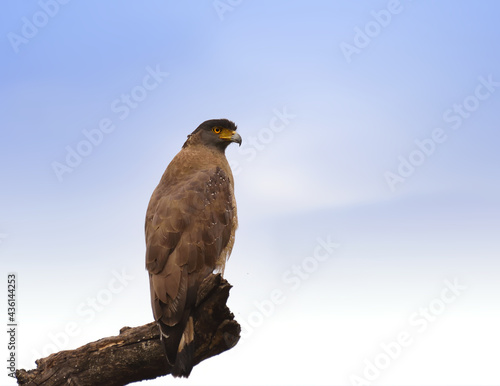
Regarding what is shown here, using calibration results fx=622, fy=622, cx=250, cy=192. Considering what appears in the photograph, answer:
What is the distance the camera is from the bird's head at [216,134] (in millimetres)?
9766

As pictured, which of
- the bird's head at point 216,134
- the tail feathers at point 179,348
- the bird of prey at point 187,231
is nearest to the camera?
the tail feathers at point 179,348

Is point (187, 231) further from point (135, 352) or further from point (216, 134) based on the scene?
point (216, 134)

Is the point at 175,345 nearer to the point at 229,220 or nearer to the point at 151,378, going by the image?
the point at 151,378

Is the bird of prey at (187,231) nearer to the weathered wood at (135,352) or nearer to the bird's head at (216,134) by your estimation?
the bird's head at (216,134)

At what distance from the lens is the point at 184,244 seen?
7.73m

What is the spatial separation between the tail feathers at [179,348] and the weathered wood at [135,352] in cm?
18

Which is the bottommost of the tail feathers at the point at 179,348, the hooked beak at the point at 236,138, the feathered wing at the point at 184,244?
the tail feathers at the point at 179,348

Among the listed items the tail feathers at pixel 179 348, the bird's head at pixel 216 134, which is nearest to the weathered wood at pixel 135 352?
the tail feathers at pixel 179 348

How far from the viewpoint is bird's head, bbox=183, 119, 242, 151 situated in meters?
9.77

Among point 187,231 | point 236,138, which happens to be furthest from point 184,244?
point 236,138

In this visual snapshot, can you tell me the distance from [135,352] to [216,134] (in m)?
3.88

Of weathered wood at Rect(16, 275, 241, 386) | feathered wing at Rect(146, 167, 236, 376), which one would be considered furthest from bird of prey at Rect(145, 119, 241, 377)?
weathered wood at Rect(16, 275, 241, 386)

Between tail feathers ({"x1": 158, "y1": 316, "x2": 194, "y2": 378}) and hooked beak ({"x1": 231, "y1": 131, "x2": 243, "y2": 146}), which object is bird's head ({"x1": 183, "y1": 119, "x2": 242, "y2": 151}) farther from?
tail feathers ({"x1": 158, "y1": 316, "x2": 194, "y2": 378})

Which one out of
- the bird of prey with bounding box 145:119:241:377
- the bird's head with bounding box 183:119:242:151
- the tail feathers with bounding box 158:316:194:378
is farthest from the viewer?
the bird's head with bounding box 183:119:242:151
